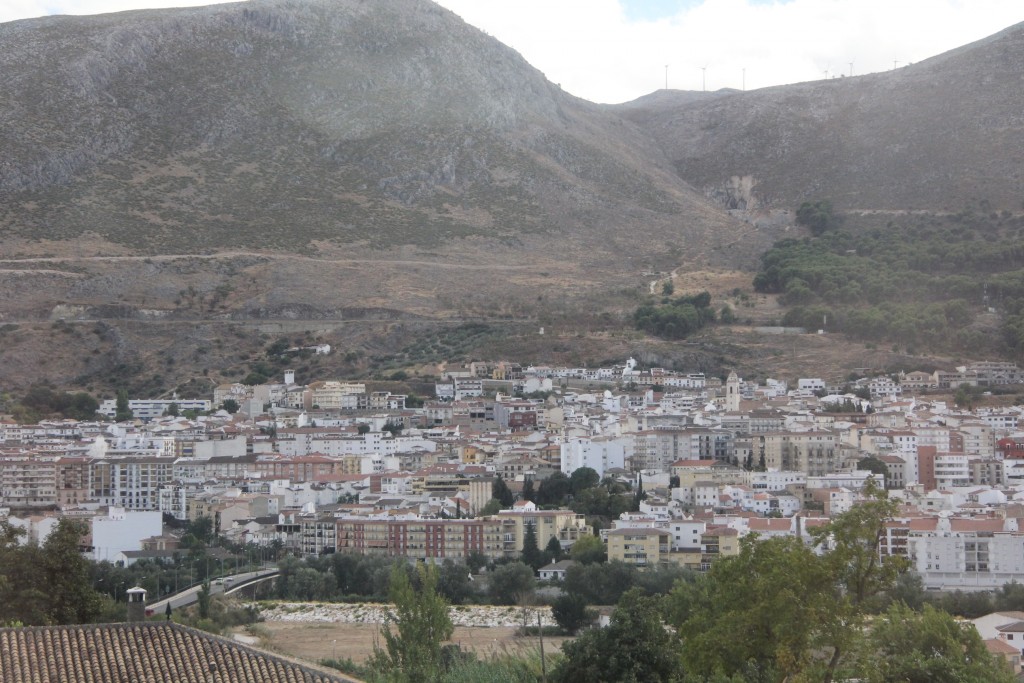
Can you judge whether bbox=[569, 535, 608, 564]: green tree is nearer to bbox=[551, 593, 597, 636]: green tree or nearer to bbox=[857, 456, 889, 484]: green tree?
bbox=[551, 593, 597, 636]: green tree

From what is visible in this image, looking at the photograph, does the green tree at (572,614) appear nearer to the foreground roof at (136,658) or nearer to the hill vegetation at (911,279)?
the foreground roof at (136,658)

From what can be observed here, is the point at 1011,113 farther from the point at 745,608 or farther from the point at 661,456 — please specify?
the point at 745,608

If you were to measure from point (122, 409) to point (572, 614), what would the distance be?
34.6 metres

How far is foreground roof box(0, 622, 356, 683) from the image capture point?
1312cm

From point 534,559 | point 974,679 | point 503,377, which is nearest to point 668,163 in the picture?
point 503,377

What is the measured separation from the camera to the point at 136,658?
13328 mm

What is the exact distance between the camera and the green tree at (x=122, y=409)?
6188 centimetres

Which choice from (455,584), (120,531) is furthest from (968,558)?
(120,531)

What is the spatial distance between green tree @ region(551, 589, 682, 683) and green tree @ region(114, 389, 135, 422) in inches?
1671

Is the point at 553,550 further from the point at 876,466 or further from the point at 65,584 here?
the point at 65,584

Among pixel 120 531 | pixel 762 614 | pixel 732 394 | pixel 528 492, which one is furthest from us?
pixel 732 394

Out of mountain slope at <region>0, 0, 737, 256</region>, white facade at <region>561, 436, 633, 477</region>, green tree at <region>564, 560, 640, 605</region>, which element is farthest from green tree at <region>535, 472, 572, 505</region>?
mountain slope at <region>0, 0, 737, 256</region>

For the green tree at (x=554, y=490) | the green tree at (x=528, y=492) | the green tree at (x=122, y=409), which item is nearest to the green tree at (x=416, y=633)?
the green tree at (x=528, y=492)

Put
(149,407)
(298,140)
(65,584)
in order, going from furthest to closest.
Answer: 1. (298,140)
2. (149,407)
3. (65,584)
